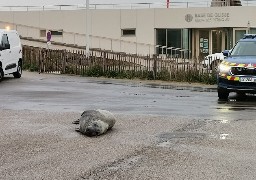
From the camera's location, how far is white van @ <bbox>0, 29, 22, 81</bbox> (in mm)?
21797

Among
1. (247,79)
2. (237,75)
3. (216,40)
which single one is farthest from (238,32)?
(247,79)

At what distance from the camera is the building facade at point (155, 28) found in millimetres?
41312

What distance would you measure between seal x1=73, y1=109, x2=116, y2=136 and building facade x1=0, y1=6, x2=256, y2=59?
31372 mm

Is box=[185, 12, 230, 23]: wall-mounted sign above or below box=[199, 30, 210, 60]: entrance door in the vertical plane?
above

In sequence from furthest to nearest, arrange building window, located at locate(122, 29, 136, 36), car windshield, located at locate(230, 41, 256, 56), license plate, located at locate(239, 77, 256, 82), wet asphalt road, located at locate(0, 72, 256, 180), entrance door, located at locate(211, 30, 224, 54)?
building window, located at locate(122, 29, 136, 36)
entrance door, located at locate(211, 30, 224, 54)
car windshield, located at locate(230, 41, 256, 56)
license plate, located at locate(239, 77, 256, 82)
wet asphalt road, located at locate(0, 72, 256, 180)

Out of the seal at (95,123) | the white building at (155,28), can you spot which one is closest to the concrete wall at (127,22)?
the white building at (155,28)

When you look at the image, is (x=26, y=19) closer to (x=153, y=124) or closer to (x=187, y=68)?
(x=187, y=68)

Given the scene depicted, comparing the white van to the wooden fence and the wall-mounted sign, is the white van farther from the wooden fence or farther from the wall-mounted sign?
the wall-mounted sign

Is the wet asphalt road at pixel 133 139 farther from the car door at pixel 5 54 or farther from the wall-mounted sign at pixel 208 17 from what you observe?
the wall-mounted sign at pixel 208 17

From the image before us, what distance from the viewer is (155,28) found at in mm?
42688

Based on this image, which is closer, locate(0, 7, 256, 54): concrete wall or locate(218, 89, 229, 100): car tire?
locate(218, 89, 229, 100): car tire

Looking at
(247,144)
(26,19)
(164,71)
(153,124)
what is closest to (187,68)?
(164,71)

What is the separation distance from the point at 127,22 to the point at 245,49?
26.6 metres

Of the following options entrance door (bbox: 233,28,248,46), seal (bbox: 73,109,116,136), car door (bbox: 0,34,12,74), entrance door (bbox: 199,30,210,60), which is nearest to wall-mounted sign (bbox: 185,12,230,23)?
entrance door (bbox: 233,28,248,46)
